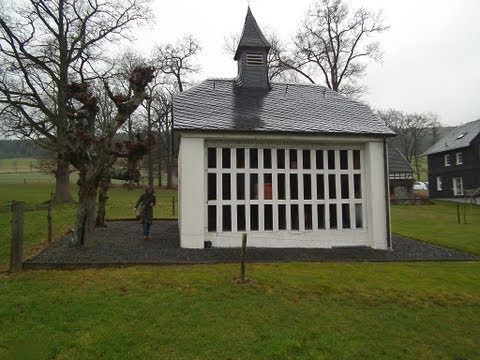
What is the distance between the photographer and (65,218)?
725 inches

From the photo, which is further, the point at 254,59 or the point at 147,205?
the point at 254,59

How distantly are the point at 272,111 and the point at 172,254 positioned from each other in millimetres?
6390

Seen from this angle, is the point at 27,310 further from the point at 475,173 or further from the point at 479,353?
the point at 475,173

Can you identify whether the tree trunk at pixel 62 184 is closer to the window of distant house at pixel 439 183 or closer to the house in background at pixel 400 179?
the house in background at pixel 400 179

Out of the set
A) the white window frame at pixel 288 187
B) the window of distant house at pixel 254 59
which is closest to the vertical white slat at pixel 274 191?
the white window frame at pixel 288 187

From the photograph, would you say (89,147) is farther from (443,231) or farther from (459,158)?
(459,158)

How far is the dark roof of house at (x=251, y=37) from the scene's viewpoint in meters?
16.3

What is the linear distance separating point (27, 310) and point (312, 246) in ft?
27.7

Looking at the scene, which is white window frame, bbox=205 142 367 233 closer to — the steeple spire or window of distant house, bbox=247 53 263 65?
the steeple spire

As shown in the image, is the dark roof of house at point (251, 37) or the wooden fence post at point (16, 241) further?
the dark roof of house at point (251, 37)

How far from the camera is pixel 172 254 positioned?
10.5 metres

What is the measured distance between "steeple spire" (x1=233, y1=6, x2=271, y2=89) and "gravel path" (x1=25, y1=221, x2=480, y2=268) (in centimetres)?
745

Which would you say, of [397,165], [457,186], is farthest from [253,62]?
[457,186]

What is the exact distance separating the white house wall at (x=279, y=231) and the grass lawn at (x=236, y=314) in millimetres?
2451
